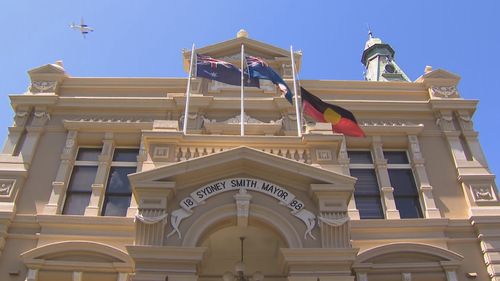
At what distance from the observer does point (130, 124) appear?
1580 centimetres

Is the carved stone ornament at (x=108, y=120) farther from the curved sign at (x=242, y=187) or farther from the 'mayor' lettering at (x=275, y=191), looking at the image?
the 'mayor' lettering at (x=275, y=191)

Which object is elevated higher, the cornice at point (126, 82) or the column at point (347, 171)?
the cornice at point (126, 82)

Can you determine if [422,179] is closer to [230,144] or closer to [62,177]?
[230,144]

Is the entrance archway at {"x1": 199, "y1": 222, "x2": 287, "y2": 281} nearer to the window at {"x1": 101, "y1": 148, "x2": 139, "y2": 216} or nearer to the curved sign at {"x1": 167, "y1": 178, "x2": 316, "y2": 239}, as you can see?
the curved sign at {"x1": 167, "y1": 178, "x2": 316, "y2": 239}

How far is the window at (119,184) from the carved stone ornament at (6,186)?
253cm

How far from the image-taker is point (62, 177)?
1451 centimetres

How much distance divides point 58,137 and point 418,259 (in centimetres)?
1085

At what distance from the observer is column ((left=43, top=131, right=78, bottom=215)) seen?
13.7 m

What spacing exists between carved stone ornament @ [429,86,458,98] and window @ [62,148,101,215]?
11071 millimetres

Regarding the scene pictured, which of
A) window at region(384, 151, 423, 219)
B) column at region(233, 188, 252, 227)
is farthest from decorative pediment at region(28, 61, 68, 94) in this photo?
window at region(384, 151, 423, 219)

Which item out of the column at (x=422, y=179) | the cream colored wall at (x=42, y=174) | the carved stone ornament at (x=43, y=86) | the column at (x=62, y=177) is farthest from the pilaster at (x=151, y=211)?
the carved stone ornament at (x=43, y=86)

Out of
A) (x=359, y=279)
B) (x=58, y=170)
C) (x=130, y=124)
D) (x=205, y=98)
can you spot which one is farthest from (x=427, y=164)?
(x=58, y=170)

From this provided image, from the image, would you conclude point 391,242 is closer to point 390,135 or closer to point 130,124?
point 390,135

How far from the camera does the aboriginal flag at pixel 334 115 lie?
48.2ft
